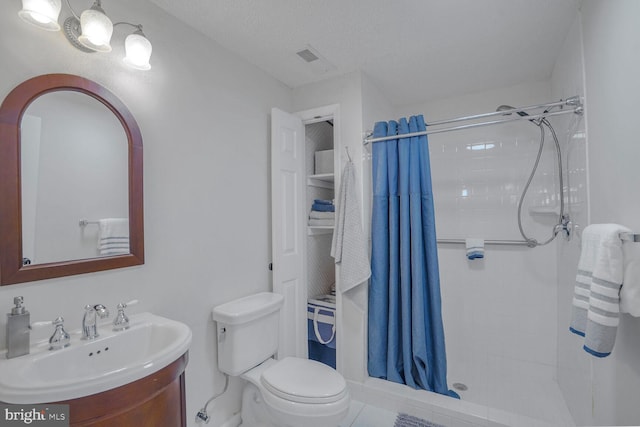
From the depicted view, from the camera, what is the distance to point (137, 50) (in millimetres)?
1314

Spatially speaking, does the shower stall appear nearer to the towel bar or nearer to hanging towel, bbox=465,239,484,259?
hanging towel, bbox=465,239,484,259

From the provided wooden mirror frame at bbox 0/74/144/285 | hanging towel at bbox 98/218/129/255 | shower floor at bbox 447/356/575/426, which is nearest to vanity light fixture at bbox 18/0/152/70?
wooden mirror frame at bbox 0/74/144/285

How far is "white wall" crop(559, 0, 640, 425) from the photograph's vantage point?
3.43 feet

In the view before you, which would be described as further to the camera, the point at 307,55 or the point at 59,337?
the point at 307,55

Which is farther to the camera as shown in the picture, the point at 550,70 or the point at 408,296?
the point at 550,70

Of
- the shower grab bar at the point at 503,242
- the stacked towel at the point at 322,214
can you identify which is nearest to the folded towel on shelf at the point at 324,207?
the stacked towel at the point at 322,214

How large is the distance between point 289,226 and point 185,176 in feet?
2.72

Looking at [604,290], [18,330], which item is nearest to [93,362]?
[18,330]

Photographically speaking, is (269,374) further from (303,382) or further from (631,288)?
(631,288)

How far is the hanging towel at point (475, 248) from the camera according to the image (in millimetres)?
2449

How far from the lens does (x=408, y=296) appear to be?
81.9 inches

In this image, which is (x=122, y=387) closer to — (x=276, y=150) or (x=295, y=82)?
(x=276, y=150)

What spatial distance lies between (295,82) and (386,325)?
78.0 inches

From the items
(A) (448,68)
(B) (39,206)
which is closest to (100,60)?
(B) (39,206)
